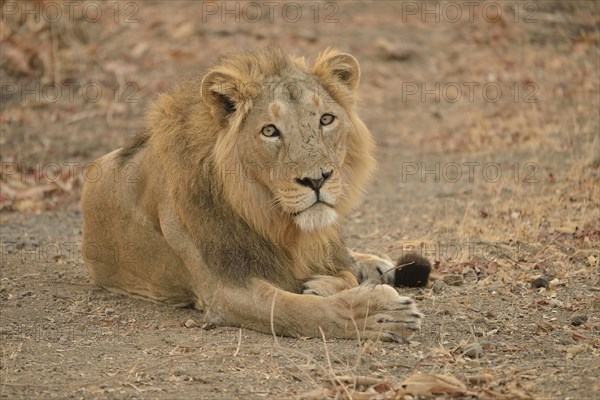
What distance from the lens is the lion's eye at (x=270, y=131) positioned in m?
5.96

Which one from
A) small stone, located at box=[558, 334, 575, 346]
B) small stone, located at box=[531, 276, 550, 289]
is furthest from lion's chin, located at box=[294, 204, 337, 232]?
small stone, located at box=[531, 276, 550, 289]

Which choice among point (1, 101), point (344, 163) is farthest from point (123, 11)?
point (344, 163)

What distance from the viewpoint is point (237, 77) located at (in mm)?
6117

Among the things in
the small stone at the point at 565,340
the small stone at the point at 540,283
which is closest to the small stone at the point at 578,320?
the small stone at the point at 565,340

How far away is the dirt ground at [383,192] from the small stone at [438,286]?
0.07 metres

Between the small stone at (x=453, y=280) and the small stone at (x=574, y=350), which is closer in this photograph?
the small stone at (x=574, y=350)

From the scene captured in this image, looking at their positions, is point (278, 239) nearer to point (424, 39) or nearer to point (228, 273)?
point (228, 273)

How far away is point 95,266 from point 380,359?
2.80 meters

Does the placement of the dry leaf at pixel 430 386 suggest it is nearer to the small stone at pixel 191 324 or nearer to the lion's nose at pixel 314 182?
the lion's nose at pixel 314 182

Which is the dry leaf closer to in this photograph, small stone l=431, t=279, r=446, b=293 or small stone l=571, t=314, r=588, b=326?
small stone l=571, t=314, r=588, b=326

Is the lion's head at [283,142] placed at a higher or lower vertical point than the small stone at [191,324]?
higher

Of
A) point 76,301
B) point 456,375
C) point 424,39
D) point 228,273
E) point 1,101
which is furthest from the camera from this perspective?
point 424,39

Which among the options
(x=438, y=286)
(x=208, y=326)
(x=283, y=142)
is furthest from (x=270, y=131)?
(x=438, y=286)

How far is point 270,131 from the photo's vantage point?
5.98 m
